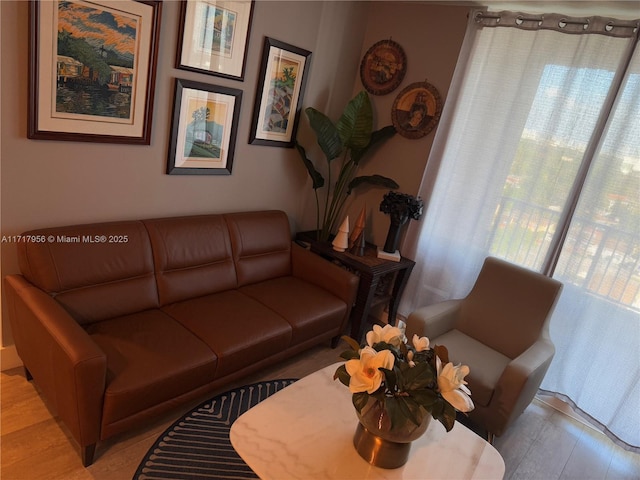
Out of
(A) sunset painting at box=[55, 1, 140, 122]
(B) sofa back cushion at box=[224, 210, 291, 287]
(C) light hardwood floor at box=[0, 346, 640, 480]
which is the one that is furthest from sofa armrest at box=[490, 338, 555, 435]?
(A) sunset painting at box=[55, 1, 140, 122]

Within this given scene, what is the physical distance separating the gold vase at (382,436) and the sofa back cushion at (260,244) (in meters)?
1.42

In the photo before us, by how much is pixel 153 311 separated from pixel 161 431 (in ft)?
1.93

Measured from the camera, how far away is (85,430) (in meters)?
1.60

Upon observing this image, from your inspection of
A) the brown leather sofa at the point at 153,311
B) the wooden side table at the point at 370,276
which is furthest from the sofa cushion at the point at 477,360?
the brown leather sofa at the point at 153,311

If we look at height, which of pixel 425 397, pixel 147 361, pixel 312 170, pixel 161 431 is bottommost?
pixel 161 431

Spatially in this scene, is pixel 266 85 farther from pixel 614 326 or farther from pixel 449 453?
pixel 614 326

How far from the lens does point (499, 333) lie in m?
2.52

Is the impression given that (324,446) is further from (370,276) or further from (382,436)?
(370,276)

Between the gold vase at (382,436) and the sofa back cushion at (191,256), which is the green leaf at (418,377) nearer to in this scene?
the gold vase at (382,436)

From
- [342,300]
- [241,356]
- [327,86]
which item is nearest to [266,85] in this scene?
[327,86]

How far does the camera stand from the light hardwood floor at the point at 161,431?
5.54 ft

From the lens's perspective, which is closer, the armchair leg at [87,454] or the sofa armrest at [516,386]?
the armchair leg at [87,454]

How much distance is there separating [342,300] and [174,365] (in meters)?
1.21

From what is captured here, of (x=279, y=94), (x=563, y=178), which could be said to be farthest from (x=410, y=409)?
(x=279, y=94)
